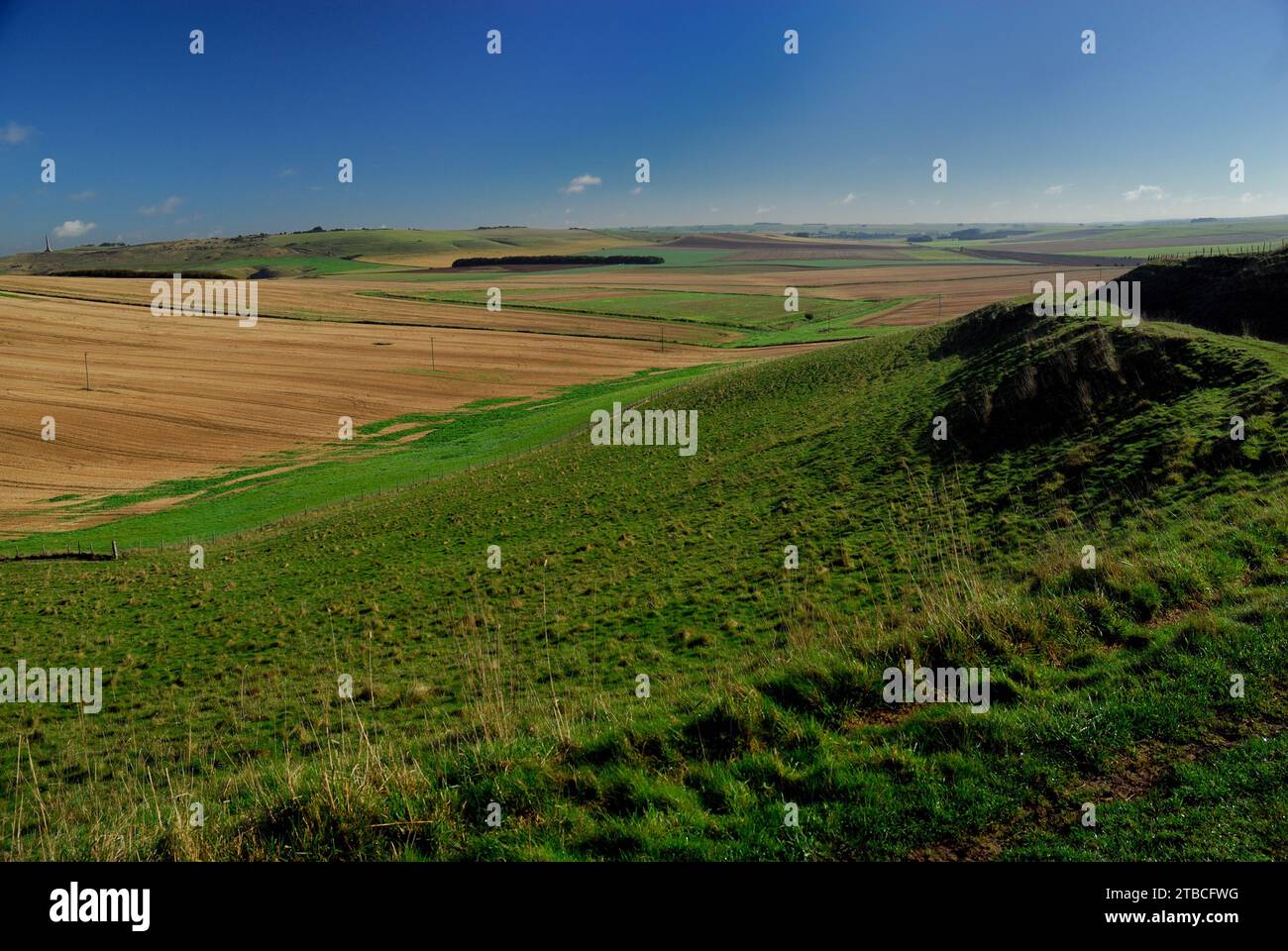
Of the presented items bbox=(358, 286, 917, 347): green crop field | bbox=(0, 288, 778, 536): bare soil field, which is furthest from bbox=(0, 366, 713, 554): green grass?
bbox=(358, 286, 917, 347): green crop field

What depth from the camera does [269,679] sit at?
1464cm

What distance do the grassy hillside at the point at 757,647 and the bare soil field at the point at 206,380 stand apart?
20.8 metres

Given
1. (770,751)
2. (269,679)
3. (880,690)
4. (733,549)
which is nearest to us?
(770,751)

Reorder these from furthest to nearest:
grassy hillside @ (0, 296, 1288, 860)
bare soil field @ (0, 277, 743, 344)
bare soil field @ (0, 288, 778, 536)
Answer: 1. bare soil field @ (0, 277, 743, 344)
2. bare soil field @ (0, 288, 778, 536)
3. grassy hillside @ (0, 296, 1288, 860)

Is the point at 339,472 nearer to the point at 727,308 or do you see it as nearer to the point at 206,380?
the point at 206,380

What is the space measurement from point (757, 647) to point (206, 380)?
218 ft

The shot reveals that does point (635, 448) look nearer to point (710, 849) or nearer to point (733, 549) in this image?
point (733, 549)

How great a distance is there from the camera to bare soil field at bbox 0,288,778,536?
43.5 meters

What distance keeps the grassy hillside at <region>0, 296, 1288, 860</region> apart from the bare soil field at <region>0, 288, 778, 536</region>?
2084 centimetres

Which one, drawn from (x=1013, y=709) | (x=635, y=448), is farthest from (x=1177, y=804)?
(x=635, y=448)

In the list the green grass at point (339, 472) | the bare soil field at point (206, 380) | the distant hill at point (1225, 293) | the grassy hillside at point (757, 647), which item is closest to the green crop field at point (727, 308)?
the bare soil field at point (206, 380)

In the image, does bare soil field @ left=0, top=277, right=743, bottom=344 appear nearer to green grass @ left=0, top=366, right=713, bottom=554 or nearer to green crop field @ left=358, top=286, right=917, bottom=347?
green crop field @ left=358, top=286, right=917, bottom=347
